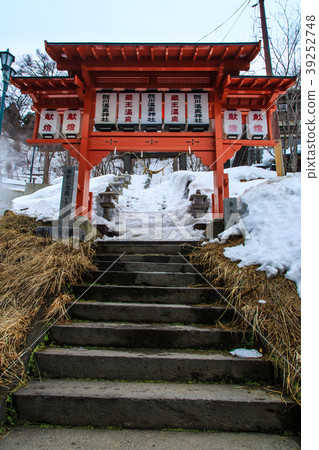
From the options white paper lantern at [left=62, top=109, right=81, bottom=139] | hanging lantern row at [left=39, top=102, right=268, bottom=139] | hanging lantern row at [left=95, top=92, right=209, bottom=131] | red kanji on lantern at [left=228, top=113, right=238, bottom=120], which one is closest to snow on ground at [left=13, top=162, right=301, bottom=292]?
hanging lantern row at [left=39, top=102, right=268, bottom=139]

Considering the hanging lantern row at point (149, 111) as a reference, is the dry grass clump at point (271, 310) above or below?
below

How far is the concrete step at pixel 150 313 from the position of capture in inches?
121

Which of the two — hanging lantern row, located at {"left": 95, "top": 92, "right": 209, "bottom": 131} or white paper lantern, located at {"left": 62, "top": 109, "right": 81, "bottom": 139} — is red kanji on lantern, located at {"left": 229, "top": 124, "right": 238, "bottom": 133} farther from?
white paper lantern, located at {"left": 62, "top": 109, "right": 81, "bottom": 139}

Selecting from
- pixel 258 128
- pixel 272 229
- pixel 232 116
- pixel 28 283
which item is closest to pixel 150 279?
pixel 28 283

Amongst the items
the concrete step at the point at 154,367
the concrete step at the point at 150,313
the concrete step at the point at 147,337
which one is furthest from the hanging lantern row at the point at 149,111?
the concrete step at the point at 154,367

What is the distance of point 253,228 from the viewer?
4.34 meters

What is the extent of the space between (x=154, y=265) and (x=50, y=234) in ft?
7.00

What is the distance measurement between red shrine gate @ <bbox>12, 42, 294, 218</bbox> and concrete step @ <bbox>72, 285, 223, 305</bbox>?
2884 millimetres

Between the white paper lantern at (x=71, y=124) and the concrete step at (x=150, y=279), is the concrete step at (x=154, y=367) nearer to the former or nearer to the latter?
the concrete step at (x=150, y=279)

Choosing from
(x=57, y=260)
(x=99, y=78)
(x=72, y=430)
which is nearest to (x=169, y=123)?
(x=99, y=78)

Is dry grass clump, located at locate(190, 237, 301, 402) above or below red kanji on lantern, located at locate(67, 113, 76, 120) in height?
below

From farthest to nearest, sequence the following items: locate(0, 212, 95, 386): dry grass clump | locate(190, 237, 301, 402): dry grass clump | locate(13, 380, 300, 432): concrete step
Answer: locate(0, 212, 95, 386): dry grass clump < locate(190, 237, 301, 402): dry grass clump < locate(13, 380, 300, 432): concrete step

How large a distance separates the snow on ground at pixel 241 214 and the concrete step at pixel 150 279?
77 centimetres

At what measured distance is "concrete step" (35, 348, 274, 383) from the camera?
2391 mm
